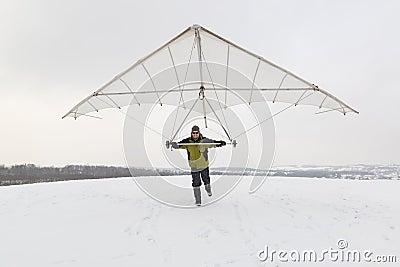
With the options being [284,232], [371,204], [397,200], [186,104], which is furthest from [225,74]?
[397,200]

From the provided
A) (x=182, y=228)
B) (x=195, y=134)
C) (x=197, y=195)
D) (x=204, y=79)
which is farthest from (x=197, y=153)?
(x=204, y=79)

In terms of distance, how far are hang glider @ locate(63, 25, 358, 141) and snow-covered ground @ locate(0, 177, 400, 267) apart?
3.05 m

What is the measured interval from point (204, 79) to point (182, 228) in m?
4.84

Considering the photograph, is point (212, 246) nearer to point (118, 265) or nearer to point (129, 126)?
point (118, 265)

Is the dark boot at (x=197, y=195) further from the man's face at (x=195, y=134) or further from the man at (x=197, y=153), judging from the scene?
the man's face at (x=195, y=134)

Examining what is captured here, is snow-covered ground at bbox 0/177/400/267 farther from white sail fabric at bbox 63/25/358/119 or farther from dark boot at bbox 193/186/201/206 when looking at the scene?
white sail fabric at bbox 63/25/358/119

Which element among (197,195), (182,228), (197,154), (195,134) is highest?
(195,134)

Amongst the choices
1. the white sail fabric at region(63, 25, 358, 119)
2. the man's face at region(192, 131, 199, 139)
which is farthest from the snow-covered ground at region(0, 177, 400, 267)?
the white sail fabric at region(63, 25, 358, 119)

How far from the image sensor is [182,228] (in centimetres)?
575

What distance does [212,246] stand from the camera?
487 cm

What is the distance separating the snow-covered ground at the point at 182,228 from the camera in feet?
14.8

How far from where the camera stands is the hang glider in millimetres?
7027

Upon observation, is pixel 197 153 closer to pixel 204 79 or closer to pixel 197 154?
pixel 197 154

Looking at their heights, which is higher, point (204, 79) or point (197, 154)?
point (204, 79)
